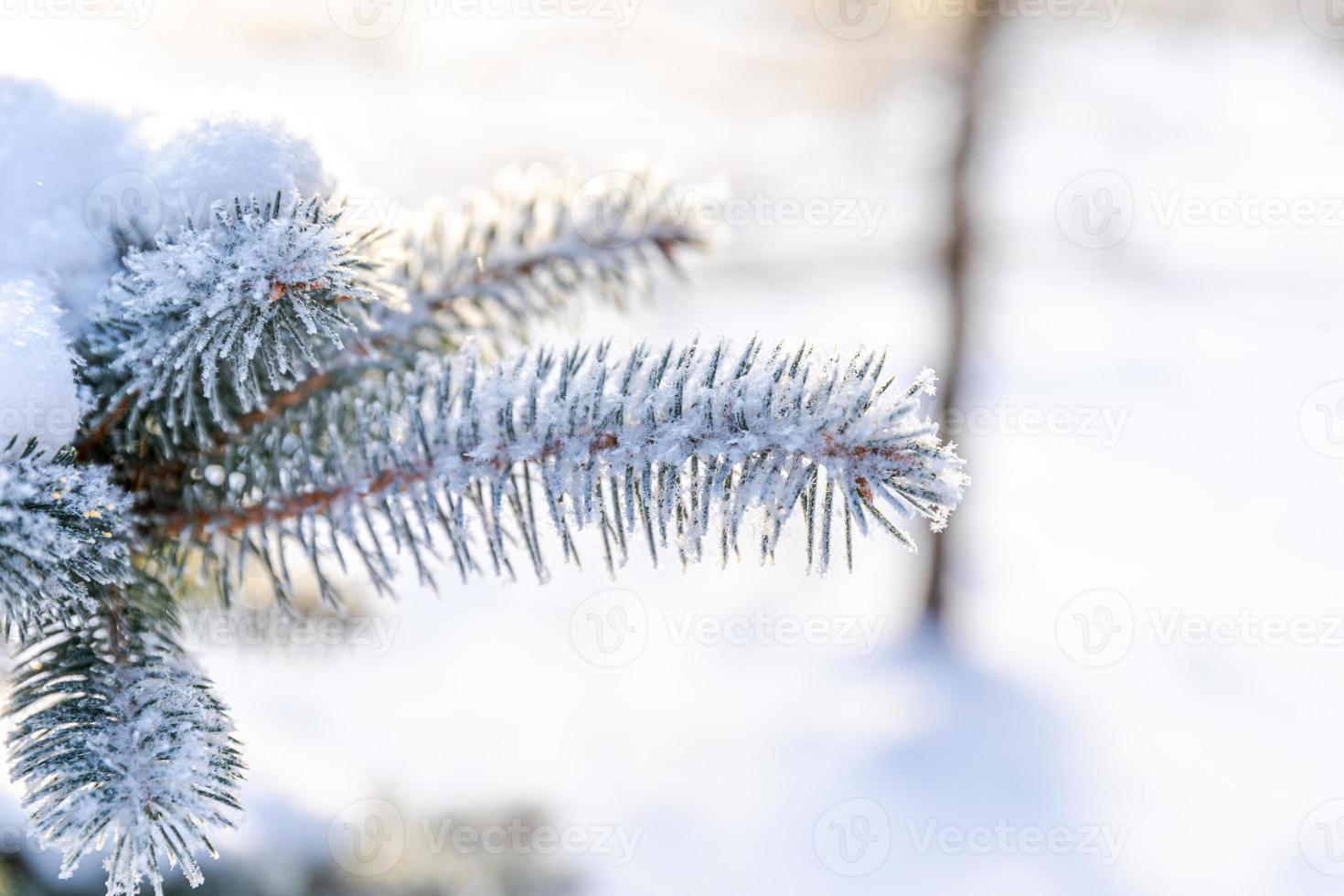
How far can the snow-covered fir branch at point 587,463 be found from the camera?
0.41 metres

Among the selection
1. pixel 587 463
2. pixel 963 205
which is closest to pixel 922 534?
pixel 963 205

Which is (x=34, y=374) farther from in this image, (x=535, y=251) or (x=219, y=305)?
(x=535, y=251)

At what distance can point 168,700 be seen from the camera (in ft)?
1.49

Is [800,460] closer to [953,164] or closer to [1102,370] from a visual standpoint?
[953,164]

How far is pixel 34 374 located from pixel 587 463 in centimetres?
29

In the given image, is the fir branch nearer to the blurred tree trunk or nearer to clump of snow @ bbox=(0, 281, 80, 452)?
clump of snow @ bbox=(0, 281, 80, 452)

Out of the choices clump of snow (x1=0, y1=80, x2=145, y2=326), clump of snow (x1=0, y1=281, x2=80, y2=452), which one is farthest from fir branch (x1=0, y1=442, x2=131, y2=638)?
clump of snow (x1=0, y1=80, x2=145, y2=326)

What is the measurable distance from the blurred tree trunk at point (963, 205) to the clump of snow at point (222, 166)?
9.55 ft

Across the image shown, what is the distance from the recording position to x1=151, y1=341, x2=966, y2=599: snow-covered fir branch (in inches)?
16.1

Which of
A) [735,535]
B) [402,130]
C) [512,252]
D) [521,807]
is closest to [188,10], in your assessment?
[402,130]

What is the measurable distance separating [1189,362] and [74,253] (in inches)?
269

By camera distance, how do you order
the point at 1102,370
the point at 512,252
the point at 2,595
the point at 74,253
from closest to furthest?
the point at 2,595, the point at 74,253, the point at 512,252, the point at 1102,370

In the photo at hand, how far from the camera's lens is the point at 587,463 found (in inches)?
17.9

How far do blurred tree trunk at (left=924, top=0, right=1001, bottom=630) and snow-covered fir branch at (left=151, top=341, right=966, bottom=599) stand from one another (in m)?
2.88
